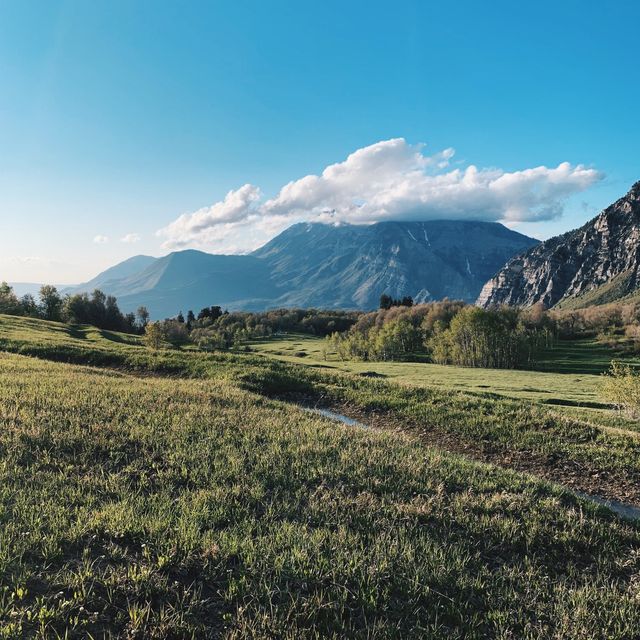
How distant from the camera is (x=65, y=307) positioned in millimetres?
130625

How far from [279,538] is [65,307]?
145441 mm

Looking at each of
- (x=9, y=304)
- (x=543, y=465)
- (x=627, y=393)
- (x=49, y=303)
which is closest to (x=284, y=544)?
(x=543, y=465)

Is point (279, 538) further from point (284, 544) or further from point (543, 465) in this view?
point (543, 465)

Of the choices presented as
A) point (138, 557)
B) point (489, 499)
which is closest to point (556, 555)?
point (489, 499)

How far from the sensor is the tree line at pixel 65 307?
113938 millimetres

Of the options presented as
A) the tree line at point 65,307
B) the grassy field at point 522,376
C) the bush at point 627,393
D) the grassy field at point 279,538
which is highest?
the tree line at point 65,307

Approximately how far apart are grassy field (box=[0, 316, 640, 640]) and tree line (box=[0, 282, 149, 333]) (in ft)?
389

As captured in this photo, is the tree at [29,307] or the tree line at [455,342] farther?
the tree at [29,307]

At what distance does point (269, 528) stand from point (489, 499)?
6.80 metres

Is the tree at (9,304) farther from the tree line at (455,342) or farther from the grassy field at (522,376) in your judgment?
the tree line at (455,342)

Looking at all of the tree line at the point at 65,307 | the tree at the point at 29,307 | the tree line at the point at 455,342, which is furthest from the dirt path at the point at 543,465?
the tree at the point at 29,307

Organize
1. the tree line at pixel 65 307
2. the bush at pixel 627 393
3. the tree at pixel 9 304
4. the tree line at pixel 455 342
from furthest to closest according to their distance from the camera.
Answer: the tree line at pixel 65 307, the tree line at pixel 455 342, the tree at pixel 9 304, the bush at pixel 627 393

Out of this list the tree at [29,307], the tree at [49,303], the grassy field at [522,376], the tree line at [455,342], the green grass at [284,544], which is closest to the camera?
the green grass at [284,544]

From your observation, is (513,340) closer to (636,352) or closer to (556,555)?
(636,352)
